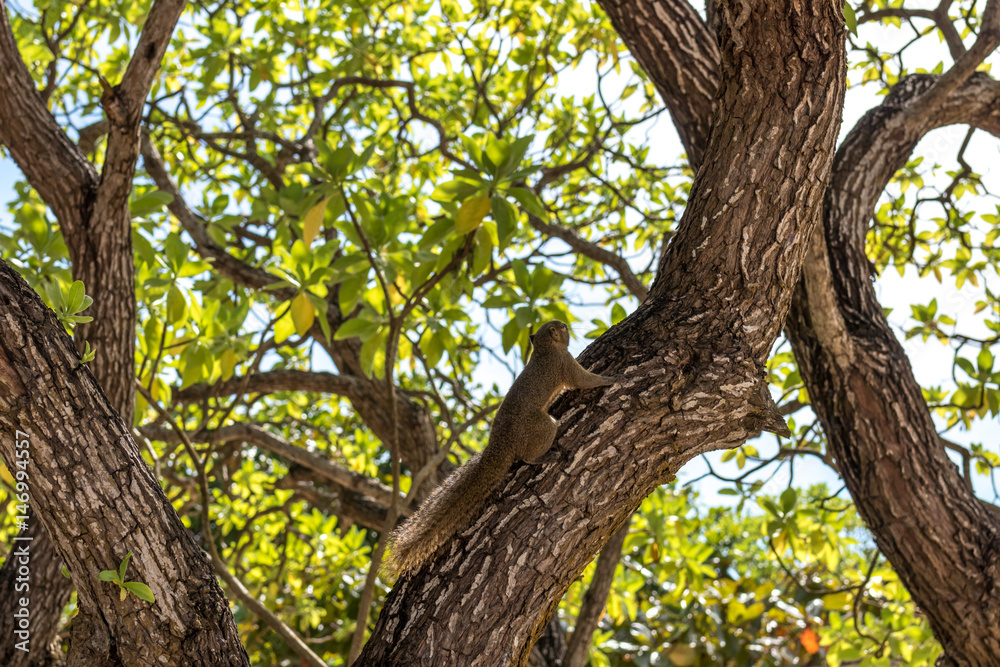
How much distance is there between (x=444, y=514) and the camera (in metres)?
1.53

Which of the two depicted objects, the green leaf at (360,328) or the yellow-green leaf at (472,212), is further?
the green leaf at (360,328)

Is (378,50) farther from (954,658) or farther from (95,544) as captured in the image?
(954,658)

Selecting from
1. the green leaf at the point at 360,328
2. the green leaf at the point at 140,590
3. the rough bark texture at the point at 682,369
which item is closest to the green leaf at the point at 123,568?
the green leaf at the point at 140,590

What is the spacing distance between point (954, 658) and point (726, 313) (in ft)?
5.26

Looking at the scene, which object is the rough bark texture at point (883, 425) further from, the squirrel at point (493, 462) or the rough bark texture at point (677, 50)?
the squirrel at point (493, 462)

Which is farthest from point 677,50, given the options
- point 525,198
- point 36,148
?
point 36,148

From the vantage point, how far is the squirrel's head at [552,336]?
72.9 inches

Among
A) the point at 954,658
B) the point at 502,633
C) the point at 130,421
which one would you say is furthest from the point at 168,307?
the point at 954,658

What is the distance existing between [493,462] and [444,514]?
0.48 ft

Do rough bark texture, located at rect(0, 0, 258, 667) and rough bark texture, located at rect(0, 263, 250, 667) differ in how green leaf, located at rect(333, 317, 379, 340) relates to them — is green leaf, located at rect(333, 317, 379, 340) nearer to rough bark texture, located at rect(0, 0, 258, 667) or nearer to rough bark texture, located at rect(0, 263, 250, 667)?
rough bark texture, located at rect(0, 0, 258, 667)

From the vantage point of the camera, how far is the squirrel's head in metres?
1.85

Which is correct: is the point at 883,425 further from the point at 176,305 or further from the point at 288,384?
the point at 288,384

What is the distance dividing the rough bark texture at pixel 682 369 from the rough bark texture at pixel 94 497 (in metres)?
0.35

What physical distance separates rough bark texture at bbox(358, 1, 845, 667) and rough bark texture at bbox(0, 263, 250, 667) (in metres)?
0.35
